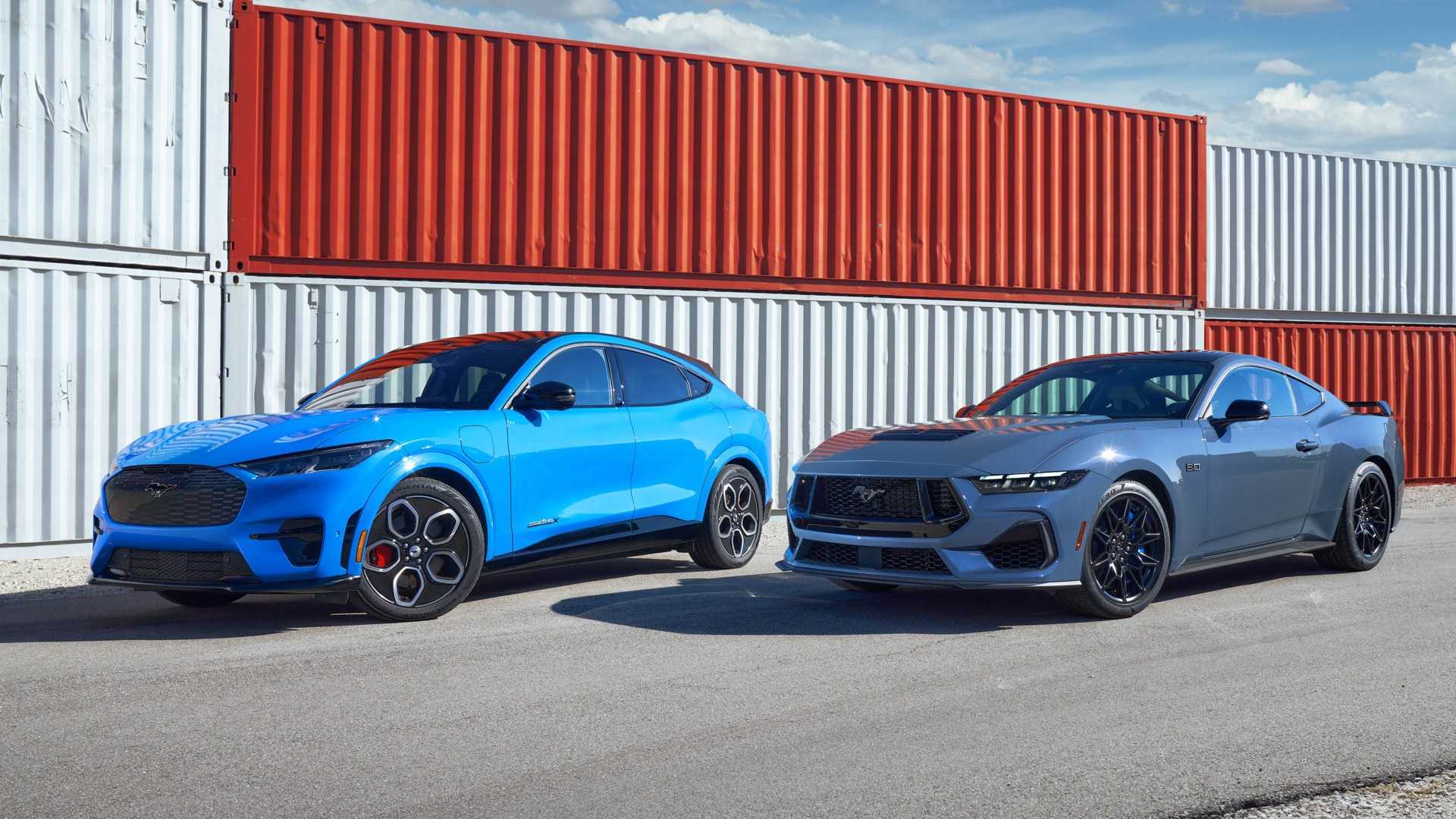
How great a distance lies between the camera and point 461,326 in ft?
37.3

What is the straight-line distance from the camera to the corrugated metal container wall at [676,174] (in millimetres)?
11086

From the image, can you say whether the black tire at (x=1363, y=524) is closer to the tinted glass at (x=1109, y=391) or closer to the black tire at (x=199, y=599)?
the tinted glass at (x=1109, y=391)

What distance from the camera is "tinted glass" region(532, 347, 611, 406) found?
7.37m

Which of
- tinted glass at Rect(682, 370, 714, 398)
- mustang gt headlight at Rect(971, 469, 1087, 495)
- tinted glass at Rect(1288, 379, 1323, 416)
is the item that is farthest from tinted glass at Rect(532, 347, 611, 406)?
tinted glass at Rect(1288, 379, 1323, 416)

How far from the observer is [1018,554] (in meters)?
6.12

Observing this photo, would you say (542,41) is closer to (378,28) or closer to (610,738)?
(378,28)

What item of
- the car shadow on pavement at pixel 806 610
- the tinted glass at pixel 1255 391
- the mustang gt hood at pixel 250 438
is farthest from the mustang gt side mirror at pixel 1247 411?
the mustang gt hood at pixel 250 438

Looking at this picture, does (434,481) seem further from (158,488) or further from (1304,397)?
(1304,397)

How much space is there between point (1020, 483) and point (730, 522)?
274 cm

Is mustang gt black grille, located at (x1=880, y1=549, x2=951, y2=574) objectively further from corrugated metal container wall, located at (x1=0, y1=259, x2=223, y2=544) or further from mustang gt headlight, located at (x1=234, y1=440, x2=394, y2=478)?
corrugated metal container wall, located at (x1=0, y1=259, x2=223, y2=544)

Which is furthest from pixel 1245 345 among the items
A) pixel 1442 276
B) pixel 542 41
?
pixel 542 41

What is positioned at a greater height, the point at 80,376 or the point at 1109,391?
the point at 80,376

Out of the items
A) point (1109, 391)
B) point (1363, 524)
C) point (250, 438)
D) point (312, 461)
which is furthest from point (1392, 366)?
point (250, 438)

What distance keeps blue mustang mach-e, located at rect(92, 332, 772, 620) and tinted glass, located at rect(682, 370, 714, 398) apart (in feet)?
0.03
